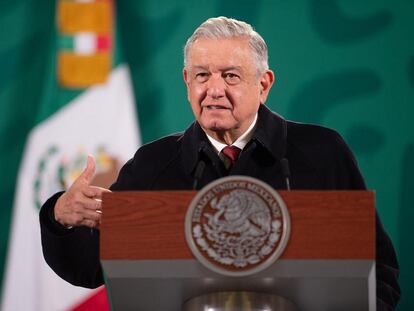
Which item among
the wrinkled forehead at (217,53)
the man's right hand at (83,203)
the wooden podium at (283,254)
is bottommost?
the wooden podium at (283,254)

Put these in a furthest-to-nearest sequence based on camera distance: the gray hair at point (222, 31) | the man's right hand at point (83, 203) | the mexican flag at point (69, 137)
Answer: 1. the mexican flag at point (69, 137)
2. the gray hair at point (222, 31)
3. the man's right hand at point (83, 203)

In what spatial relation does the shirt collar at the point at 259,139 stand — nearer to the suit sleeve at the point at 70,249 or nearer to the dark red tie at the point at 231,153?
the dark red tie at the point at 231,153

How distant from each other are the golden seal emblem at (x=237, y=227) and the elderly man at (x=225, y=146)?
54 cm

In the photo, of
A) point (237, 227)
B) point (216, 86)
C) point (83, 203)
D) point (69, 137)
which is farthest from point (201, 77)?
point (69, 137)

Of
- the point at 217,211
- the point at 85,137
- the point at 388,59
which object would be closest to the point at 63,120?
the point at 85,137

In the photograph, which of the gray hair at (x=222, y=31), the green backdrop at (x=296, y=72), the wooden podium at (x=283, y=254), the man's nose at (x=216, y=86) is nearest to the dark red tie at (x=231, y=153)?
the man's nose at (x=216, y=86)

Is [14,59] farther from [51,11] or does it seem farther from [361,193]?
[361,193]

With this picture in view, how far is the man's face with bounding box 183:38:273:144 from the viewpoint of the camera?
2213mm

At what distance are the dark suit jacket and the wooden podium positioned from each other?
432 mm

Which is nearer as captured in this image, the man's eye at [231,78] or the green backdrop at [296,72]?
the man's eye at [231,78]

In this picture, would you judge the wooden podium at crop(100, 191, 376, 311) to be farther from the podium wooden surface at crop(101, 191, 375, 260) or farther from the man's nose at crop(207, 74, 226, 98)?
the man's nose at crop(207, 74, 226, 98)

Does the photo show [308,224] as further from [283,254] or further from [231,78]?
[231,78]

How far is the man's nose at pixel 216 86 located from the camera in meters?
2.20

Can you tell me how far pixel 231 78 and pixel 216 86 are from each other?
68 millimetres
